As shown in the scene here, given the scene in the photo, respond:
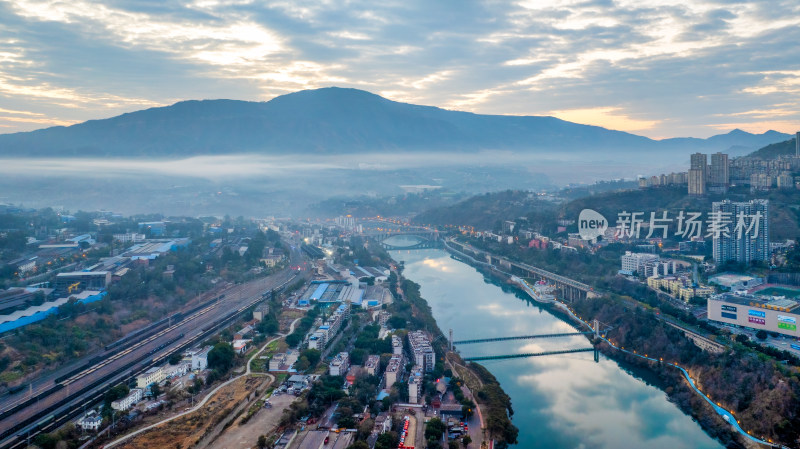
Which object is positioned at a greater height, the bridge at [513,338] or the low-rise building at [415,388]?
the low-rise building at [415,388]

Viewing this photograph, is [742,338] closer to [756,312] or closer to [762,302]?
[756,312]

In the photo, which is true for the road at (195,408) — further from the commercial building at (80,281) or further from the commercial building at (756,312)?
the commercial building at (756,312)

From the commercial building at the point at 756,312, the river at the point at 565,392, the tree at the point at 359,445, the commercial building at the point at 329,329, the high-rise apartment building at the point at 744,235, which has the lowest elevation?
the river at the point at 565,392

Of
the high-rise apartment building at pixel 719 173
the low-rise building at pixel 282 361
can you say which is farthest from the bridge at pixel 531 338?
the high-rise apartment building at pixel 719 173

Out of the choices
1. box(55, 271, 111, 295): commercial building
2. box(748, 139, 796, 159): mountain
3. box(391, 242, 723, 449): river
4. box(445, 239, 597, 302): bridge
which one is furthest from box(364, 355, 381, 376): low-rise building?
box(748, 139, 796, 159): mountain

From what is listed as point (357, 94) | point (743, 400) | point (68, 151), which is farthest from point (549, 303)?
point (357, 94)

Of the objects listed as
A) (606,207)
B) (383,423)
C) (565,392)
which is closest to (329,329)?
(383,423)
